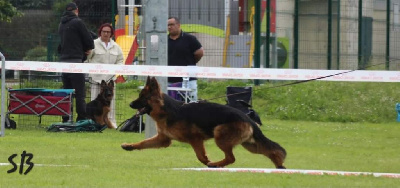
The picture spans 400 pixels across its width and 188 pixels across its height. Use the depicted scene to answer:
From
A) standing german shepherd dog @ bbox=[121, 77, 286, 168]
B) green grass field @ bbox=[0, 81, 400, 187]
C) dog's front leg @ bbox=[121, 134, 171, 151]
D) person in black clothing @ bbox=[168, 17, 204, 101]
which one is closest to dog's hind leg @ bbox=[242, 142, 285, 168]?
standing german shepherd dog @ bbox=[121, 77, 286, 168]

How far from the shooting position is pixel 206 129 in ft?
31.7

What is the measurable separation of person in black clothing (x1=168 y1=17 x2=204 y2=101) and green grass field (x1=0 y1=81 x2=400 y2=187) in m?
1.42

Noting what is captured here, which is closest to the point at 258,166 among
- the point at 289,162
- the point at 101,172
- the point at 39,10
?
the point at 289,162

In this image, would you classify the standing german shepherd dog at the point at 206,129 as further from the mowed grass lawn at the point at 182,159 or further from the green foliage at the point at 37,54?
the green foliage at the point at 37,54

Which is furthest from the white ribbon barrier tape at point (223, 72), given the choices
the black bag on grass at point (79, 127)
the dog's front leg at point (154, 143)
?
the dog's front leg at point (154, 143)

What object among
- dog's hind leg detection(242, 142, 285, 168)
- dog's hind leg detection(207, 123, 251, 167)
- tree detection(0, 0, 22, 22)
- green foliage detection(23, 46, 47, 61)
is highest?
tree detection(0, 0, 22, 22)

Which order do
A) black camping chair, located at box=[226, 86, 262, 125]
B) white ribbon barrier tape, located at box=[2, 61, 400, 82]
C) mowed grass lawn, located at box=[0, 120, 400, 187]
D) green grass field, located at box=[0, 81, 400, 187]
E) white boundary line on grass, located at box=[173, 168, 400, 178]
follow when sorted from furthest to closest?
black camping chair, located at box=[226, 86, 262, 125] → white ribbon barrier tape, located at box=[2, 61, 400, 82] → white boundary line on grass, located at box=[173, 168, 400, 178] → green grass field, located at box=[0, 81, 400, 187] → mowed grass lawn, located at box=[0, 120, 400, 187]

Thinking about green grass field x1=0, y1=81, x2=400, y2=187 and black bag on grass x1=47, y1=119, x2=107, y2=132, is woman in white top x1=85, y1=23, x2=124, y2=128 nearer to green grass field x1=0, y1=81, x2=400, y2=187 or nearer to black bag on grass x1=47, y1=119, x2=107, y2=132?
black bag on grass x1=47, y1=119, x2=107, y2=132

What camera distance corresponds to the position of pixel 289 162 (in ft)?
34.9

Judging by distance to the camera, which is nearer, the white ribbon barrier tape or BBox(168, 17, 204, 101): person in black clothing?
the white ribbon barrier tape

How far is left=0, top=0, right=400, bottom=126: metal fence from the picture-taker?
2009 cm

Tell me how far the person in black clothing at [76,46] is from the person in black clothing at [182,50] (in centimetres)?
160

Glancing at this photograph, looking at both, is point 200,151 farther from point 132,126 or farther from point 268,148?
point 132,126

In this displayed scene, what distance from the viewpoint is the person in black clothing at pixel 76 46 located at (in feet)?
50.4
